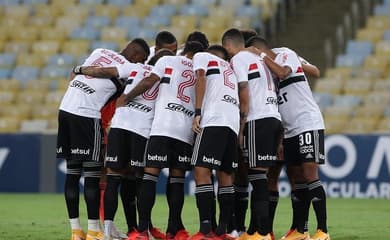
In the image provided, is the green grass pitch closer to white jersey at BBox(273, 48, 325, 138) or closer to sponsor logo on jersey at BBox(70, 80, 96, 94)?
white jersey at BBox(273, 48, 325, 138)

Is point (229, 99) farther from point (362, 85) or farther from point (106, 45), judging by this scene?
point (106, 45)

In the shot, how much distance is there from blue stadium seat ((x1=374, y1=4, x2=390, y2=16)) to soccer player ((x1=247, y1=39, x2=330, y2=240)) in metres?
12.5

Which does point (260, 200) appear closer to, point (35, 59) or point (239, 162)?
point (239, 162)

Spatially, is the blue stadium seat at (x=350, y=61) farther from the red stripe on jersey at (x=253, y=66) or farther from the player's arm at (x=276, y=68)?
the red stripe on jersey at (x=253, y=66)

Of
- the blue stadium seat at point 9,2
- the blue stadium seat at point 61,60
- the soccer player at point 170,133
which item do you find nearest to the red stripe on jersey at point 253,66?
the soccer player at point 170,133

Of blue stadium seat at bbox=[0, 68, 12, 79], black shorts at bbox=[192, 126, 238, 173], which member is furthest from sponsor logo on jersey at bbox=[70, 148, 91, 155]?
blue stadium seat at bbox=[0, 68, 12, 79]

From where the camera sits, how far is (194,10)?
24719mm

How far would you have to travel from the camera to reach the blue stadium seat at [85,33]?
24.8m

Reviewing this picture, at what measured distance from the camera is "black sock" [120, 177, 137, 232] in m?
12.4

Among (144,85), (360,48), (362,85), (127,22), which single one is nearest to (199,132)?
(144,85)

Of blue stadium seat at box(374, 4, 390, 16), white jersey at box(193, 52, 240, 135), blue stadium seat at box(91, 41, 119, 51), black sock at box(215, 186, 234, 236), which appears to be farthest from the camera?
blue stadium seat at box(374, 4, 390, 16)

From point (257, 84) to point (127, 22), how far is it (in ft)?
45.0

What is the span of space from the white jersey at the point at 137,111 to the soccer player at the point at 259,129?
100cm

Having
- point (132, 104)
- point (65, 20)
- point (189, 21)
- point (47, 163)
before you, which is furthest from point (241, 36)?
point (65, 20)
